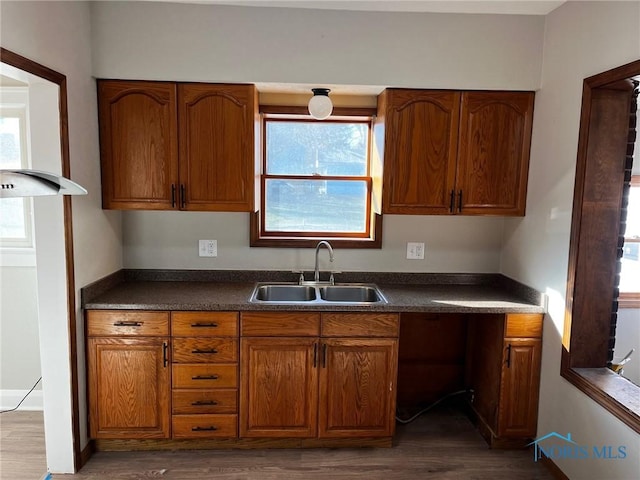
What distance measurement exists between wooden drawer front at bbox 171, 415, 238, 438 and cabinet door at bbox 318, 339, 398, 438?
53 centimetres

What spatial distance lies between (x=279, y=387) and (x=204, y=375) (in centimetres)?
44

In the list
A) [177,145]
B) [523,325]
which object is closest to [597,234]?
[523,325]

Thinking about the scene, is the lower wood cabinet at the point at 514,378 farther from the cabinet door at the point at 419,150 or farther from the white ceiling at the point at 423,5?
the white ceiling at the point at 423,5

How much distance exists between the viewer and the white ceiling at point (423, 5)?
90.3 inches

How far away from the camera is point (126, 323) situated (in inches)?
90.7

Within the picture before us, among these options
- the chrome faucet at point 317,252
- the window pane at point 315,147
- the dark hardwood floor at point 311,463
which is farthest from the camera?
the window pane at point 315,147

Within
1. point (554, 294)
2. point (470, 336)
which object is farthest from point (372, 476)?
point (554, 294)

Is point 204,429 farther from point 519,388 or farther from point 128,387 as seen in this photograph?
point 519,388

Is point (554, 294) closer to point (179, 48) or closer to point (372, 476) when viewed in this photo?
point (372, 476)

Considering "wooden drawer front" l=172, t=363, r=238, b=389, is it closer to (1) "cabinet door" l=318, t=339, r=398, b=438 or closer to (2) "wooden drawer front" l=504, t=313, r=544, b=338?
(1) "cabinet door" l=318, t=339, r=398, b=438

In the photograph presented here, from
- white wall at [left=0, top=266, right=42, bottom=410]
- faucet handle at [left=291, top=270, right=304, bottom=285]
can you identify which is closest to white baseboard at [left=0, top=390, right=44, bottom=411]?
white wall at [left=0, top=266, right=42, bottom=410]

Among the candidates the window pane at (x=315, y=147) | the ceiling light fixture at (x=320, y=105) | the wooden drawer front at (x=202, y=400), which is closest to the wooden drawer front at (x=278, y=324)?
the wooden drawer front at (x=202, y=400)

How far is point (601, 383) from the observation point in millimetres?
2012

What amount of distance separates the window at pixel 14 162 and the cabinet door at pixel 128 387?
1.14 metres
